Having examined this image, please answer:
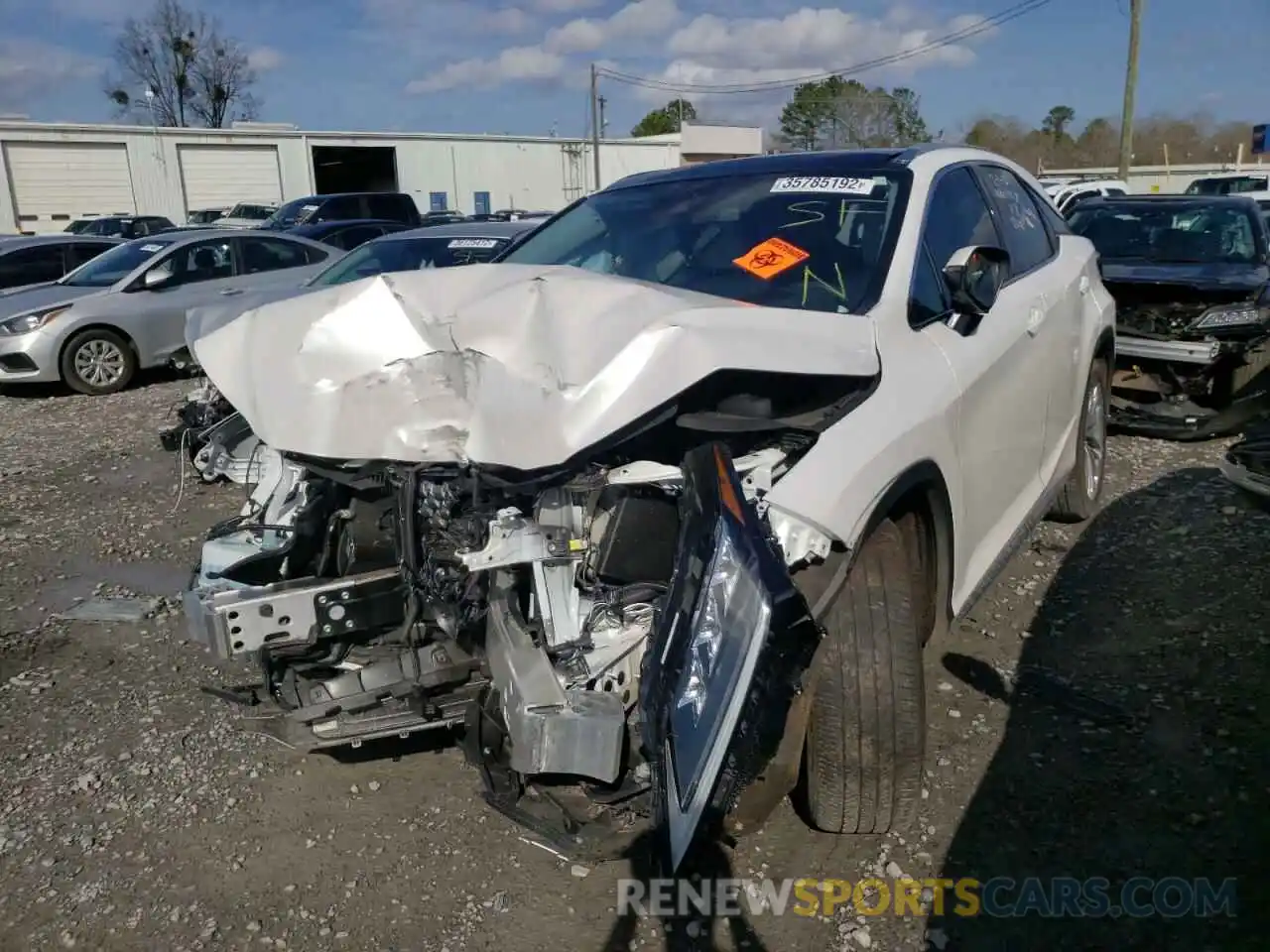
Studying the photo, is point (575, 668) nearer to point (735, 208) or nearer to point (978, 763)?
point (978, 763)

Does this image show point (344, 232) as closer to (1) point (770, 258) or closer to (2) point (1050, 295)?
(2) point (1050, 295)

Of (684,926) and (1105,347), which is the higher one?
(1105,347)

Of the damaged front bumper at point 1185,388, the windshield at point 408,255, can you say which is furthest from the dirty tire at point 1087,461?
the windshield at point 408,255

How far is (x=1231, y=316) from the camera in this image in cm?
673

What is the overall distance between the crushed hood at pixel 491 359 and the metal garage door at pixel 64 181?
123 ft

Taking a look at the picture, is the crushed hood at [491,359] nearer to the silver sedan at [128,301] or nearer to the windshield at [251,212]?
the silver sedan at [128,301]

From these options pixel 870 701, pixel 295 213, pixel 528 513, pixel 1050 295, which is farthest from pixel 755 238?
pixel 295 213

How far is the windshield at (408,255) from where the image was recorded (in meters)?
8.03

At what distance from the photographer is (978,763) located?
3.25 meters

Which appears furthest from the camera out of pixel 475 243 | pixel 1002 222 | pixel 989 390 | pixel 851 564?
pixel 475 243

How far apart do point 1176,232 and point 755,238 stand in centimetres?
643

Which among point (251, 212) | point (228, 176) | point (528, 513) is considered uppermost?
point (228, 176)

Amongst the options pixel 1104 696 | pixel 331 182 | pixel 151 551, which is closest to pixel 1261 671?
pixel 1104 696

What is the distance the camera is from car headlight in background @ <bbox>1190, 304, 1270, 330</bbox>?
669cm
